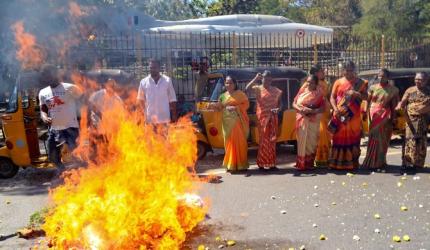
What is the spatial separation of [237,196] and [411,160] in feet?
10.6

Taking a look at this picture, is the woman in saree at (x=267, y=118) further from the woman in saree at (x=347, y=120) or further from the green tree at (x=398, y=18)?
the green tree at (x=398, y=18)

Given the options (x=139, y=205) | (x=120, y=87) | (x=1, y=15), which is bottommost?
(x=139, y=205)

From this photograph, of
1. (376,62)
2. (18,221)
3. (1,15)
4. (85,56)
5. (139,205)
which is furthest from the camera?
(376,62)

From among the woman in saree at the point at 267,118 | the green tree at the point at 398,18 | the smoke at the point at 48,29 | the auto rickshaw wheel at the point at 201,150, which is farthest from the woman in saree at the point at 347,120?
the green tree at the point at 398,18

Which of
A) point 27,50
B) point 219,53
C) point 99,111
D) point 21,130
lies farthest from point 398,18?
point 21,130

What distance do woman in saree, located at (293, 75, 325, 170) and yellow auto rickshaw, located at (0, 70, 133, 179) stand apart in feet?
14.7

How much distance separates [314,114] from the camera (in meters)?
8.62

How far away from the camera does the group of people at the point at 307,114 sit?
318 inches

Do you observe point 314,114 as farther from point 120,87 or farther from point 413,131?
point 120,87

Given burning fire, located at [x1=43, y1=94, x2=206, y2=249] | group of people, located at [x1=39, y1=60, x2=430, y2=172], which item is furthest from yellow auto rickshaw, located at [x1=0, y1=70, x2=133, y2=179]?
burning fire, located at [x1=43, y1=94, x2=206, y2=249]

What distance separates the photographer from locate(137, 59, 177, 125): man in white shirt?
8.42 meters

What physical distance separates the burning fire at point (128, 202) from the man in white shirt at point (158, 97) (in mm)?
1830

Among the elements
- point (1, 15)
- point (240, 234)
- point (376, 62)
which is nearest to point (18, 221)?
point (240, 234)

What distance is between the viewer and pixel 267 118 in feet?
29.0
